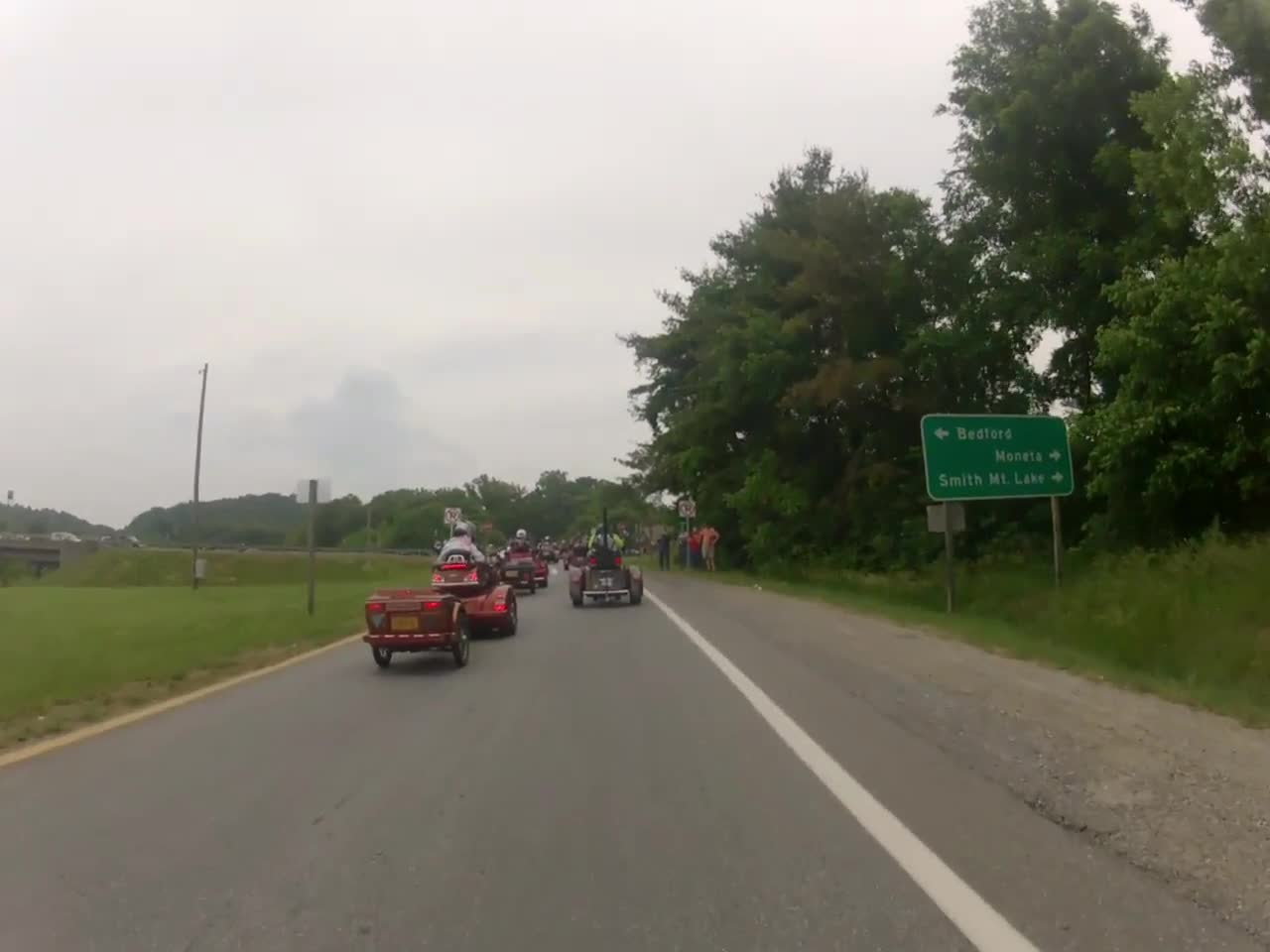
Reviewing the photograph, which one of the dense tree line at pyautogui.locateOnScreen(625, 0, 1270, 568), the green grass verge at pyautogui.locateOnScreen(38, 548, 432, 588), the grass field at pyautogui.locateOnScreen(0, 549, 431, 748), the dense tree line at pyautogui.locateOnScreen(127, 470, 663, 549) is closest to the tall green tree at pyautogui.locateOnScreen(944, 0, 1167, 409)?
the dense tree line at pyautogui.locateOnScreen(625, 0, 1270, 568)

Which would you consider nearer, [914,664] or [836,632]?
[914,664]

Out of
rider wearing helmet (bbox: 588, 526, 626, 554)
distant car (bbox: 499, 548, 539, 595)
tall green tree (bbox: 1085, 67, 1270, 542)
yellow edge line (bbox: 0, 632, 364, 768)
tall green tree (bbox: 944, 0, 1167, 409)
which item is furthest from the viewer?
distant car (bbox: 499, 548, 539, 595)

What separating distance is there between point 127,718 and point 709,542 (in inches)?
1601

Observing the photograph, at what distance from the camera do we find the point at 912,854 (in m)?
6.03

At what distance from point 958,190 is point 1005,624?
728 inches

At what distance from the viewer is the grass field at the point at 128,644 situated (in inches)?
477

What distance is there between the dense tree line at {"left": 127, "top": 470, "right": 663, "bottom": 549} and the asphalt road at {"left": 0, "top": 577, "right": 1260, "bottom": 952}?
91.0 m

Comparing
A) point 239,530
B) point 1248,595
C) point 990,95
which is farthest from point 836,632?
point 239,530

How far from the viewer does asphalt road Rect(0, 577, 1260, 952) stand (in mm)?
4980

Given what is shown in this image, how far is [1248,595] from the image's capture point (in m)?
16.2

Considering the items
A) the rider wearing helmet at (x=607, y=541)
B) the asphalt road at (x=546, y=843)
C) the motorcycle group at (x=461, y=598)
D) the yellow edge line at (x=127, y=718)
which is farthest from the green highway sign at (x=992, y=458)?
the yellow edge line at (x=127, y=718)

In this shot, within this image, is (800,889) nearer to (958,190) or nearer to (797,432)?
(958,190)

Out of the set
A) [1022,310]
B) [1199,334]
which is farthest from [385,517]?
[1199,334]

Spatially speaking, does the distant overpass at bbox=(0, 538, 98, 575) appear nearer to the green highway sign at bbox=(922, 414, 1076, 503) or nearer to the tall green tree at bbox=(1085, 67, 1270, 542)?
the green highway sign at bbox=(922, 414, 1076, 503)
